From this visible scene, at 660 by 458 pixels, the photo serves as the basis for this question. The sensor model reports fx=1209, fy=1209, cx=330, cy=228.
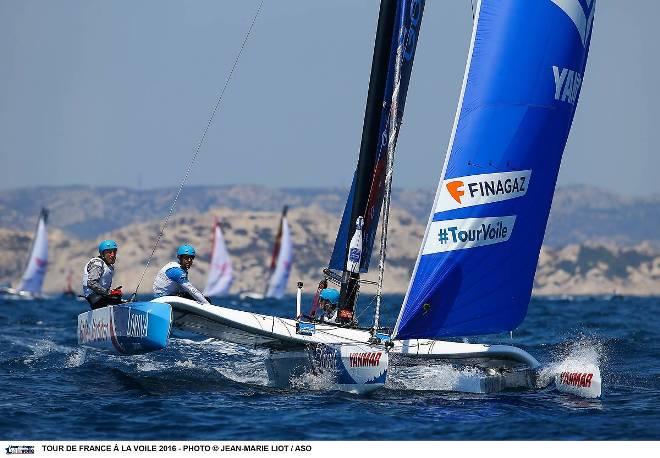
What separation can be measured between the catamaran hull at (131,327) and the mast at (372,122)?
2981 millimetres

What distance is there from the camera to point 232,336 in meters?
16.4

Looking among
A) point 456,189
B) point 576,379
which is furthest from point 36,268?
point 456,189

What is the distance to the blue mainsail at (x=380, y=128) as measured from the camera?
55.7 feet

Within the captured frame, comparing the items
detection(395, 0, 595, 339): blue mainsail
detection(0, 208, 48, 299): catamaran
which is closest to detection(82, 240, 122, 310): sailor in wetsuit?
detection(395, 0, 595, 339): blue mainsail

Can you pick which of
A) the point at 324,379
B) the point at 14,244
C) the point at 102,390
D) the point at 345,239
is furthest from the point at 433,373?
→ the point at 14,244

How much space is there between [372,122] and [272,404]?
4.63m

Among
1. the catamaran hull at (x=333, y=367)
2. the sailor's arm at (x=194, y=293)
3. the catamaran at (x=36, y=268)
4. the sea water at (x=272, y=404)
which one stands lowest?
the sea water at (x=272, y=404)

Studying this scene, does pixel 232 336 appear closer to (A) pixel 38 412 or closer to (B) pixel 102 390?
(B) pixel 102 390

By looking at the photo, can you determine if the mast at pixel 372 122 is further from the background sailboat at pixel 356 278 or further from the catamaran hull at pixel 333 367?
the catamaran hull at pixel 333 367

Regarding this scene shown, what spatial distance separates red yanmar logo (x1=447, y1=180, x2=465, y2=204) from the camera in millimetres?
14797

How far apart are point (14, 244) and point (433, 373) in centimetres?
18388

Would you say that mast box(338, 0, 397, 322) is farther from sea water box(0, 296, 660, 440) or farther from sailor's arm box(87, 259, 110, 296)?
sailor's arm box(87, 259, 110, 296)

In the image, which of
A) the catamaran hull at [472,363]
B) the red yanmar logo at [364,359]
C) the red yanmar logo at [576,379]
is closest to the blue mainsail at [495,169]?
the catamaran hull at [472,363]

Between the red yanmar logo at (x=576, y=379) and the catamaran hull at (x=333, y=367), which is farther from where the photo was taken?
the red yanmar logo at (x=576, y=379)
